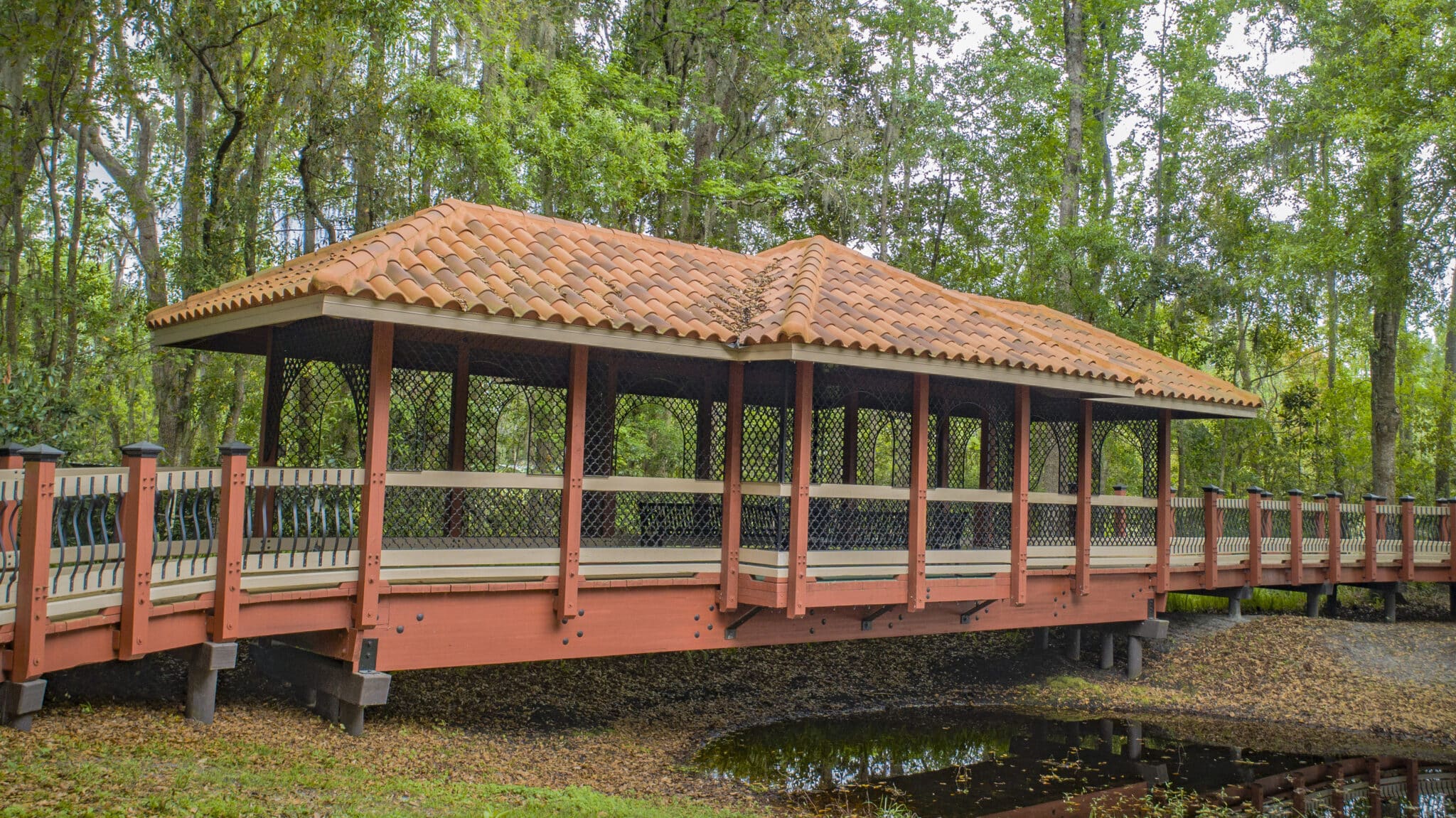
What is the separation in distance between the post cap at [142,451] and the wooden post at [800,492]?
517 cm

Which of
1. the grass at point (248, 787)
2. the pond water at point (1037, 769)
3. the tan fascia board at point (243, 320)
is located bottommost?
the pond water at point (1037, 769)

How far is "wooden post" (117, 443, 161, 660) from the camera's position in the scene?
22.8ft

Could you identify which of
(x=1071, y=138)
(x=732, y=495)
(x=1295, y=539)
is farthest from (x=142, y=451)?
(x=1071, y=138)

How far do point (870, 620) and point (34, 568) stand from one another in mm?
7307

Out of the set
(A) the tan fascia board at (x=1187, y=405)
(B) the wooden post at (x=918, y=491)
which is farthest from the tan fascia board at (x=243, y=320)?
(A) the tan fascia board at (x=1187, y=405)

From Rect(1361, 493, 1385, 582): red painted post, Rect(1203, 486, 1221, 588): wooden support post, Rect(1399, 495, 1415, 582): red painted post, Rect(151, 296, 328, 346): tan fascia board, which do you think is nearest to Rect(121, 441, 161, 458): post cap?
Rect(151, 296, 328, 346): tan fascia board

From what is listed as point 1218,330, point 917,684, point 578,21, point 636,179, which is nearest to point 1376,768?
point 917,684

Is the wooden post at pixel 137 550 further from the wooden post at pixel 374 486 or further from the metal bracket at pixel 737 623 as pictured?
the metal bracket at pixel 737 623

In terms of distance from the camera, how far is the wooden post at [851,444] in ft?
43.4

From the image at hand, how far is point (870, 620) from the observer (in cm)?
1077

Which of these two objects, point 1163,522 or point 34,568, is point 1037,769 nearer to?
point 1163,522

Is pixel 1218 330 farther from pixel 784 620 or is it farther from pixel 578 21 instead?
pixel 784 620

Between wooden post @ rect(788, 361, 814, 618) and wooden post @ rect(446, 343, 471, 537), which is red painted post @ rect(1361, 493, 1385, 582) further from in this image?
wooden post @ rect(446, 343, 471, 537)

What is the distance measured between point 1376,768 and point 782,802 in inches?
252
